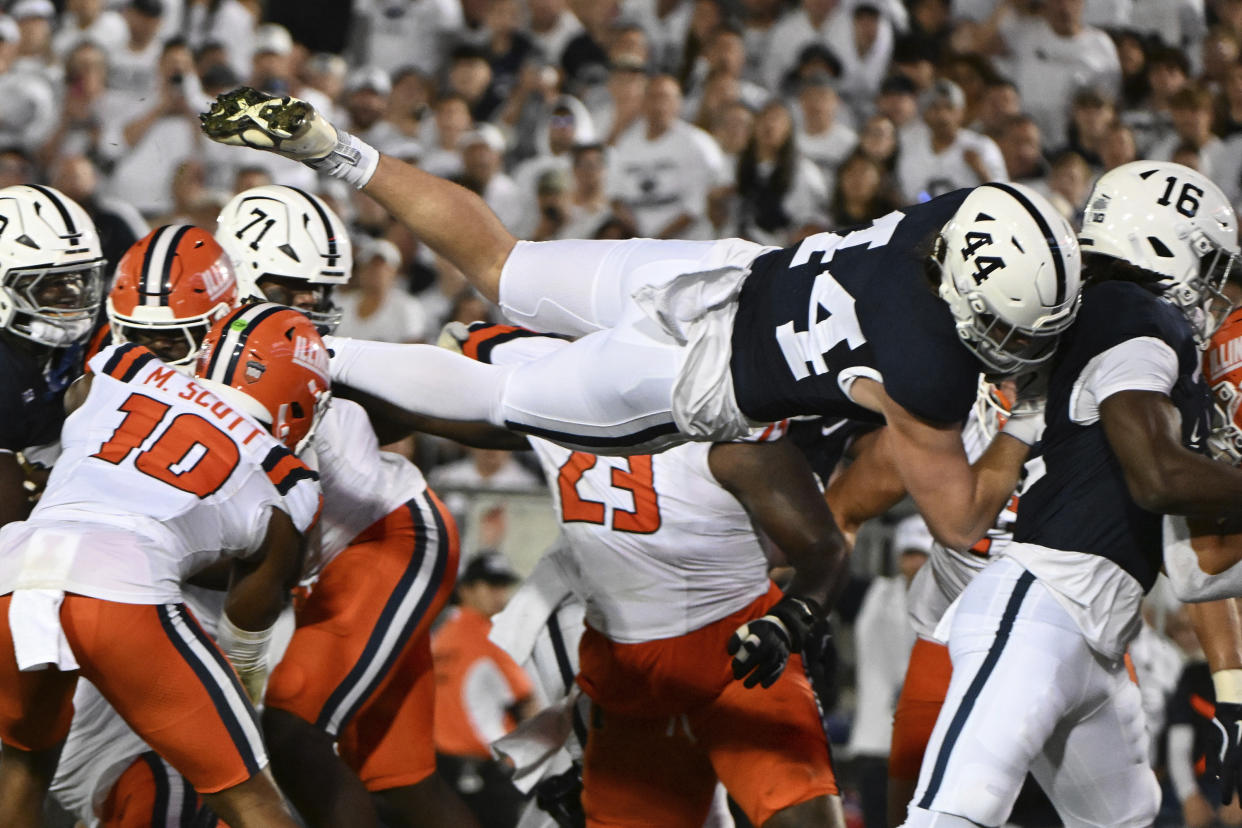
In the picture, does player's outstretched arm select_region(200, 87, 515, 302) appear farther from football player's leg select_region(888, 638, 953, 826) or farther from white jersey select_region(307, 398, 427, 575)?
football player's leg select_region(888, 638, 953, 826)

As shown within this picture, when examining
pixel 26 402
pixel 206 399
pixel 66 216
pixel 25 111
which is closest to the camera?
pixel 206 399

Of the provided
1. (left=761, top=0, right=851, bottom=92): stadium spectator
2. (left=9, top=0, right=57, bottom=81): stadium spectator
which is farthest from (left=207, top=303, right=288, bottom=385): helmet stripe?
→ (left=9, top=0, right=57, bottom=81): stadium spectator

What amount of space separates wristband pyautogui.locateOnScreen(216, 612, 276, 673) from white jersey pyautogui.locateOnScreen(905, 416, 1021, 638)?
1.94 metres

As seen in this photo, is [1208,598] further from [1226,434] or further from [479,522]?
[479,522]

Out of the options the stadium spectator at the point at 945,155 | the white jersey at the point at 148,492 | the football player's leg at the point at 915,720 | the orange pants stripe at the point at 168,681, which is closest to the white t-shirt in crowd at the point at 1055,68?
the stadium spectator at the point at 945,155

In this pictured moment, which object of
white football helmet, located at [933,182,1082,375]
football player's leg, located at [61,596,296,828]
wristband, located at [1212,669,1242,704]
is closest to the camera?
white football helmet, located at [933,182,1082,375]

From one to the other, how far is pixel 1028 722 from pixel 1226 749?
0.62m


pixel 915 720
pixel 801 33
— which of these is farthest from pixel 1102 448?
pixel 801 33

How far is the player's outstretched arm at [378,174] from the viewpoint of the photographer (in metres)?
4.32

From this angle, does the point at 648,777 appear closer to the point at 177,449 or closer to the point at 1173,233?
the point at 177,449

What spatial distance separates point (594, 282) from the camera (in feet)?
14.1

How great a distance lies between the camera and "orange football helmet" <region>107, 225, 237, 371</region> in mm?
4629

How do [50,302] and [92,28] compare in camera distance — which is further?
[92,28]

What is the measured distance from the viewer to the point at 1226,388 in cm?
432
